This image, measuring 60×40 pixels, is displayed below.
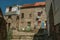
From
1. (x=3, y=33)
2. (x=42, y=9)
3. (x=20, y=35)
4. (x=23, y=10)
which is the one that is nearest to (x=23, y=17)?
(x=23, y=10)

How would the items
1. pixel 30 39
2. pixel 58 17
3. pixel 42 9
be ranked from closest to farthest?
1. pixel 58 17
2. pixel 30 39
3. pixel 42 9

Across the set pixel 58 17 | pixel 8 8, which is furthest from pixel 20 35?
pixel 58 17

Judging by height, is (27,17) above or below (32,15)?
below

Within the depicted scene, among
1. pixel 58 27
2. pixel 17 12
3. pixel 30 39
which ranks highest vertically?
pixel 17 12

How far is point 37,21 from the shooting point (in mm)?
44219

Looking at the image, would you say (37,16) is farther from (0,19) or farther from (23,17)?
(0,19)

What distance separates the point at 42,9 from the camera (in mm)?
44188

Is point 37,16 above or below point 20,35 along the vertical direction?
above

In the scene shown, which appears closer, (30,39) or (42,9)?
(30,39)

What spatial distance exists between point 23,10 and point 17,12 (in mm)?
1562

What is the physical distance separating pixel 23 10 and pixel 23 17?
166 centimetres

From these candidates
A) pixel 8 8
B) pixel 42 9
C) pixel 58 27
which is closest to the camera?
pixel 58 27

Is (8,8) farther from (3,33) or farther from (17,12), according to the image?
(3,33)

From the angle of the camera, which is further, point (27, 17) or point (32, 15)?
point (27, 17)
